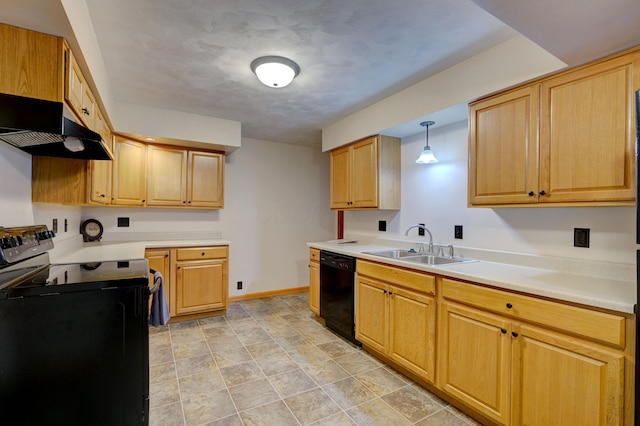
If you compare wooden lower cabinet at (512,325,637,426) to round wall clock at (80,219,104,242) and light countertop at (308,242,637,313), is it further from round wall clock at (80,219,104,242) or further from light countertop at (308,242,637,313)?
round wall clock at (80,219,104,242)

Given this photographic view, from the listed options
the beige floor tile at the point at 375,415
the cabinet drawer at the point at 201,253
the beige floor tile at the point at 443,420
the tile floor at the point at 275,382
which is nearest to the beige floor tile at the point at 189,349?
the tile floor at the point at 275,382

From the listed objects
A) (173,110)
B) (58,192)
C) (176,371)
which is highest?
(173,110)

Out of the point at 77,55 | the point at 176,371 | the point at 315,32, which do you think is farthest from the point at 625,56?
the point at 176,371

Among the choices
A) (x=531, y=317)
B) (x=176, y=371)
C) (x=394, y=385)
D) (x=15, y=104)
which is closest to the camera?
(x=15, y=104)

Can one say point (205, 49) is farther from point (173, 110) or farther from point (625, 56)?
point (625, 56)

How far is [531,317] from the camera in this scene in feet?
4.96

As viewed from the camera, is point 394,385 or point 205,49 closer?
point 205,49

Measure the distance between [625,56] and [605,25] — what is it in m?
0.30

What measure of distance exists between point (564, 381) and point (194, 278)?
3.24 metres

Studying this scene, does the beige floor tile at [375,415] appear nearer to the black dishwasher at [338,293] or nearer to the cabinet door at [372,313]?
the cabinet door at [372,313]

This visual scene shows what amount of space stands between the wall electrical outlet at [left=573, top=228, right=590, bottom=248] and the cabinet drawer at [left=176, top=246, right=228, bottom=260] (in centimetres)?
319

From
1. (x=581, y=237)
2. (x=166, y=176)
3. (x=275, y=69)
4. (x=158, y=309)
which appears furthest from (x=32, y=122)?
(x=581, y=237)

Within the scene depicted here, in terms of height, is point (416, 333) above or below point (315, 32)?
below

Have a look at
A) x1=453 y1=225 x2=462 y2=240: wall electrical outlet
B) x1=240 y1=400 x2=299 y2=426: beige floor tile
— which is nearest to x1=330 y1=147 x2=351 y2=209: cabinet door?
x1=453 y1=225 x2=462 y2=240: wall electrical outlet
